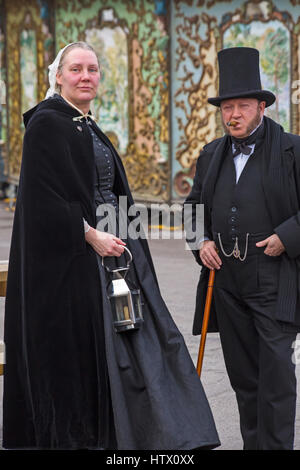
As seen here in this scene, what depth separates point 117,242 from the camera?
3.92 meters

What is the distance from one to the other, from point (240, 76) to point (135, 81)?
8.70m

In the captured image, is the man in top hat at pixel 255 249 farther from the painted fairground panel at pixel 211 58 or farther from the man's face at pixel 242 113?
the painted fairground panel at pixel 211 58

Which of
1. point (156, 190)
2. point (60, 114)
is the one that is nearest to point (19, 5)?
point (156, 190)

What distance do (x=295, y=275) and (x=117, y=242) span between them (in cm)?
83

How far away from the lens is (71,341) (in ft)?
12.9

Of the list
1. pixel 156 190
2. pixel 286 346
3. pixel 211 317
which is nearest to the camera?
pixel 286 346

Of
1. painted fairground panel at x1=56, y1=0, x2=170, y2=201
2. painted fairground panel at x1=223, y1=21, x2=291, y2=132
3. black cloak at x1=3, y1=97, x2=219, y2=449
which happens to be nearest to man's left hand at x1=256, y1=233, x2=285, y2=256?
black cloak at x1=3, y1=97, x2=219, y2=449

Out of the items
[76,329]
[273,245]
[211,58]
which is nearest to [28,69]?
[211,58]

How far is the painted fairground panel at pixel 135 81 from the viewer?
12039 mm

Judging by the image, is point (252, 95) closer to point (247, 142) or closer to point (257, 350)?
point (247, 142)

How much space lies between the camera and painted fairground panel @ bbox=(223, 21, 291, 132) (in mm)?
10727

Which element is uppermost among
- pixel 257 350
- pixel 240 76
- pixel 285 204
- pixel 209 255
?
pixel 240 76

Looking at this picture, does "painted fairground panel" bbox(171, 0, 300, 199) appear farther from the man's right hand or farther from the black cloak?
the black cloak

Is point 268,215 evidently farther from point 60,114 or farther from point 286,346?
point 60,114
